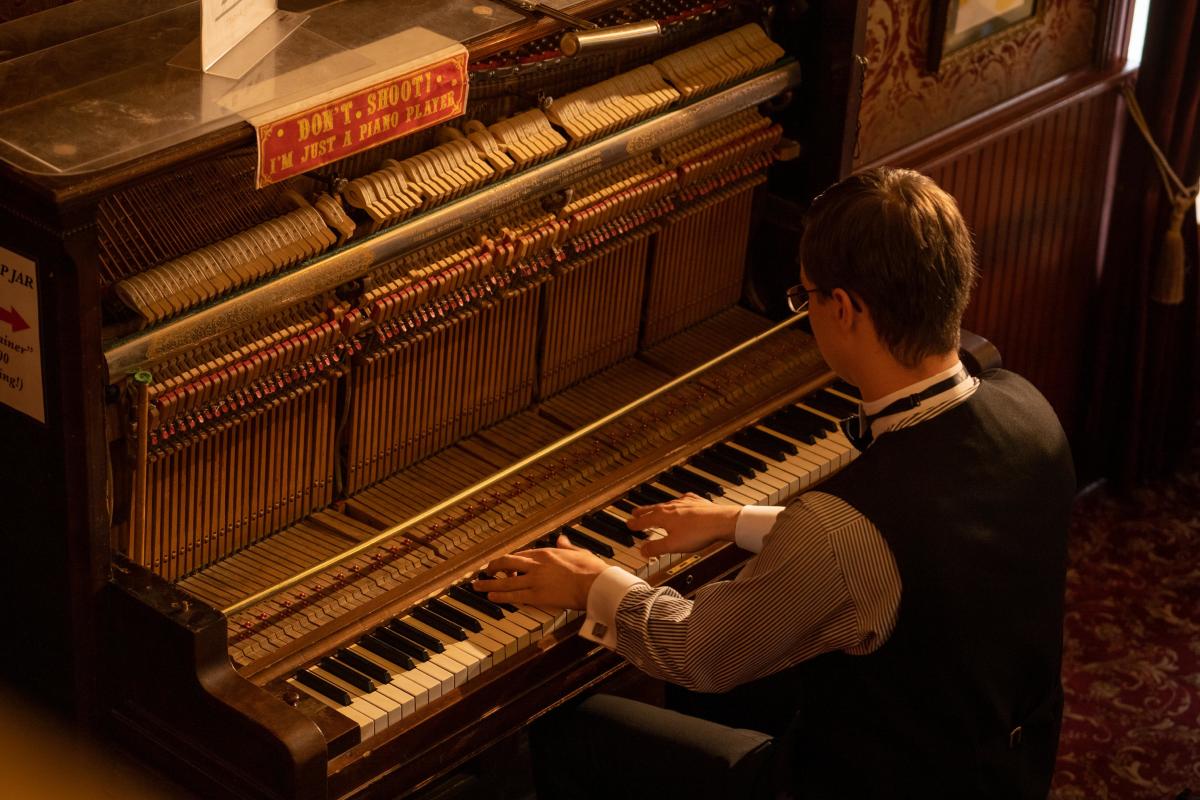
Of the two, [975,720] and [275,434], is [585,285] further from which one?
[975,720]

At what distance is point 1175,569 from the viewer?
4801mm

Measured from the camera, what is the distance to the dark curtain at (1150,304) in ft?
14.8

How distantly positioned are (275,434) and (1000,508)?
122cm

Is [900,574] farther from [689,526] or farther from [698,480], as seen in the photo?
[698,480]

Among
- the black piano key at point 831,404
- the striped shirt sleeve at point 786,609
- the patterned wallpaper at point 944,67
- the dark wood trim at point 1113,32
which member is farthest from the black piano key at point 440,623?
the dark wood trim at point 1113,32

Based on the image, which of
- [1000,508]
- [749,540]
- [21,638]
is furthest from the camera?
[749,540]

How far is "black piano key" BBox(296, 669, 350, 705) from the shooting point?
8.34 feet

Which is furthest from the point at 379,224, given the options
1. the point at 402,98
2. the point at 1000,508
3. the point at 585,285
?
the point at 1000,508

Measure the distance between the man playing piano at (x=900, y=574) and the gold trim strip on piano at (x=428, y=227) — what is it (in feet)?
1.79

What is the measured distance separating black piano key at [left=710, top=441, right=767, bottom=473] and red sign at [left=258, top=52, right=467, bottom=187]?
0.97m

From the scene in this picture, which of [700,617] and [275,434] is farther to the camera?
[275,434]

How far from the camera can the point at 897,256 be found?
245cm

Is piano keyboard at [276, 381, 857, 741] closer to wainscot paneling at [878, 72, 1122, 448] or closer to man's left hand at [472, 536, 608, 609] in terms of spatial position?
man's left hand at [472, 536, 608, 609]

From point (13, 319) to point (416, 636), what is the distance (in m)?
0.82
